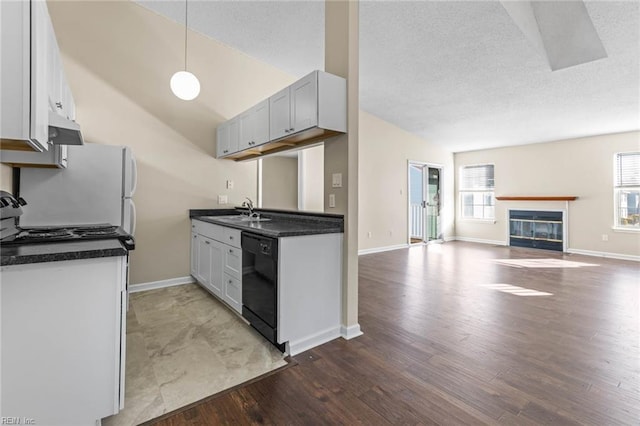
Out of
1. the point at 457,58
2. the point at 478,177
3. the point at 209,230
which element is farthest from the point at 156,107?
the point at 478,177

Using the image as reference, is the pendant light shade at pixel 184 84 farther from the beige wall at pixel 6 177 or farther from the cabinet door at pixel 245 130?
the beige wall at pixel 6 177

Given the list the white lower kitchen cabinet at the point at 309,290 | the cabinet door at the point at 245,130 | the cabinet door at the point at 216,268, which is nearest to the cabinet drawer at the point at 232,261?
the cabinet door at the point at 216,268

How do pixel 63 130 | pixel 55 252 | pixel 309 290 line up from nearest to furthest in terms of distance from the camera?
1. pixel 55 252
2. pixel 63 130
3. pixel 309 290

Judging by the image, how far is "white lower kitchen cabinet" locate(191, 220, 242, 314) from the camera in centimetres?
271

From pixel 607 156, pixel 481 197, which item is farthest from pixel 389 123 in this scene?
pixel 607 156

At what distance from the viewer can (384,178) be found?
263 inches

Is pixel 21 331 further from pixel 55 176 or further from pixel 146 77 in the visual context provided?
pixel 146 77

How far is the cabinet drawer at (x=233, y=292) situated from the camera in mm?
2650

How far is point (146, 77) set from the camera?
371cm

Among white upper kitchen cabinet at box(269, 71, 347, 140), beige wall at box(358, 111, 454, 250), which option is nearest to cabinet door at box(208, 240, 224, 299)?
white upper kitchen cabinet at box(269, 71, 347, 140)

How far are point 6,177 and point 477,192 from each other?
883 centimetres

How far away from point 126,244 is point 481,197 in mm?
8341

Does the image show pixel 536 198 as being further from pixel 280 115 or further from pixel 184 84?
pixel 184 84

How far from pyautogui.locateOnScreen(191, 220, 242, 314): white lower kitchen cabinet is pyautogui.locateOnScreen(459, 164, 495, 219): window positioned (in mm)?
7179
